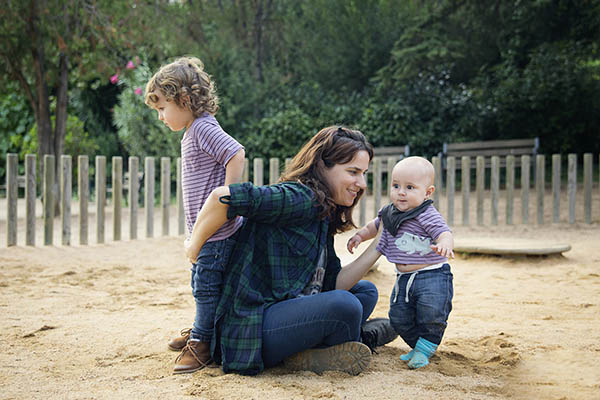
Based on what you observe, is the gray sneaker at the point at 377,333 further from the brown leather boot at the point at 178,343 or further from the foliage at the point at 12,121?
the foliage at the point at 12,121

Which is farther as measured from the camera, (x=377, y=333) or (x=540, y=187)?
(x=540, y=187)

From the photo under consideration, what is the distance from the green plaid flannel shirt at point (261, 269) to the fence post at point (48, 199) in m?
5.24

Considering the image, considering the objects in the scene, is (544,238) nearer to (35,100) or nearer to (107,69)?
(107,69)

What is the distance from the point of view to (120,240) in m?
7.98

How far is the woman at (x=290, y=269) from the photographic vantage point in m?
2.60

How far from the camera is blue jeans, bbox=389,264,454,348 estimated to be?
2.86m

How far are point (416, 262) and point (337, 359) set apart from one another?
0.62 meters

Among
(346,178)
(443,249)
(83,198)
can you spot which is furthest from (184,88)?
(83,198)

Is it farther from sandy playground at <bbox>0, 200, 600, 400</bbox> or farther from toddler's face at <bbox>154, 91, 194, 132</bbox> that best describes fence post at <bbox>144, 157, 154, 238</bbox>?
toddler's face at <bbox>154, 91, 194, 132</bbox>

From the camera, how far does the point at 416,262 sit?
2947 mm

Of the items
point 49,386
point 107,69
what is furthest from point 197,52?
point 49,386

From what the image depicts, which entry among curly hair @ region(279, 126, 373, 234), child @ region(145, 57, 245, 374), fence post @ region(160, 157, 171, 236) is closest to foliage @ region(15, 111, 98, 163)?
fence post @ region(160, 157, 171, 236)

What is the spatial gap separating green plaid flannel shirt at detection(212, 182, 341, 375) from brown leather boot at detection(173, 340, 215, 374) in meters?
0.09

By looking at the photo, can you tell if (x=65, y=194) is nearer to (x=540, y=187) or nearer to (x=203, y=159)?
(x=203, y=159)
